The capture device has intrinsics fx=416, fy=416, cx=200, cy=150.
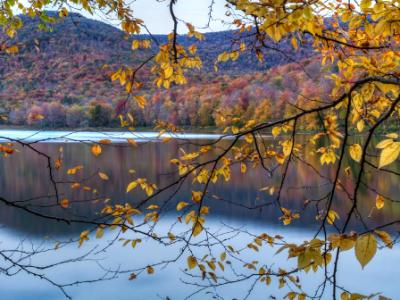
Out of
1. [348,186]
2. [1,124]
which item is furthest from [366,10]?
[1,124]

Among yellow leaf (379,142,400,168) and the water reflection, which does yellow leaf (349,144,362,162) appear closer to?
yellow leaf (379,142,400,168)

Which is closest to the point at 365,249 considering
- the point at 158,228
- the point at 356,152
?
the point at 356,152

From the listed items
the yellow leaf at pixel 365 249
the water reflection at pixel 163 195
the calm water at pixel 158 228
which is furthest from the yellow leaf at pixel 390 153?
the water reflection at pixel 163 195

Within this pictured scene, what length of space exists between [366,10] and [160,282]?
21.6 feet

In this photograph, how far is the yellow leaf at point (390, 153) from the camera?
0.98 meters

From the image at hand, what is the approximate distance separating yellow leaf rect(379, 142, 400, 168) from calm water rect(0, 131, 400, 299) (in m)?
1.56

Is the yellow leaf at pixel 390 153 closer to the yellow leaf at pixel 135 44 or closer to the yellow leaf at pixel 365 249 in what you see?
the yellow leaf at pixel 365 249

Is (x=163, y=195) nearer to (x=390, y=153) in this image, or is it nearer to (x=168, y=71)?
(x=168, y=71)

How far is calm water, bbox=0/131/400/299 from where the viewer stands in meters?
7.08

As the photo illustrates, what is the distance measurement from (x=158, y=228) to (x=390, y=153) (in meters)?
10.4

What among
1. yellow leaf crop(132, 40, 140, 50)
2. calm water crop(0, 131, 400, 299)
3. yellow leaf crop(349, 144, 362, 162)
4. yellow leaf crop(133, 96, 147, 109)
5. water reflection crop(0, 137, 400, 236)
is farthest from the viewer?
water reflection crop(0, 137, 400, 236)

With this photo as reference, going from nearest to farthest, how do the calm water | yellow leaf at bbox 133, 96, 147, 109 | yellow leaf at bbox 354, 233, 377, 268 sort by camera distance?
yellow leaf at bbox 354, 233, 377, 268 → yellow leaf at bbox 133, 96, 147, 109 → the calm water

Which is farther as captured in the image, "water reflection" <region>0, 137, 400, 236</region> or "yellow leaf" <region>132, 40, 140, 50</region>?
"water reflection" <region>0, 137, 400, 236</region>

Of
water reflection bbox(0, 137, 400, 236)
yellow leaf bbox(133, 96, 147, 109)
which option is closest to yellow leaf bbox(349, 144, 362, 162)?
yellow leaf bbox(133, 96, 147, 109)
